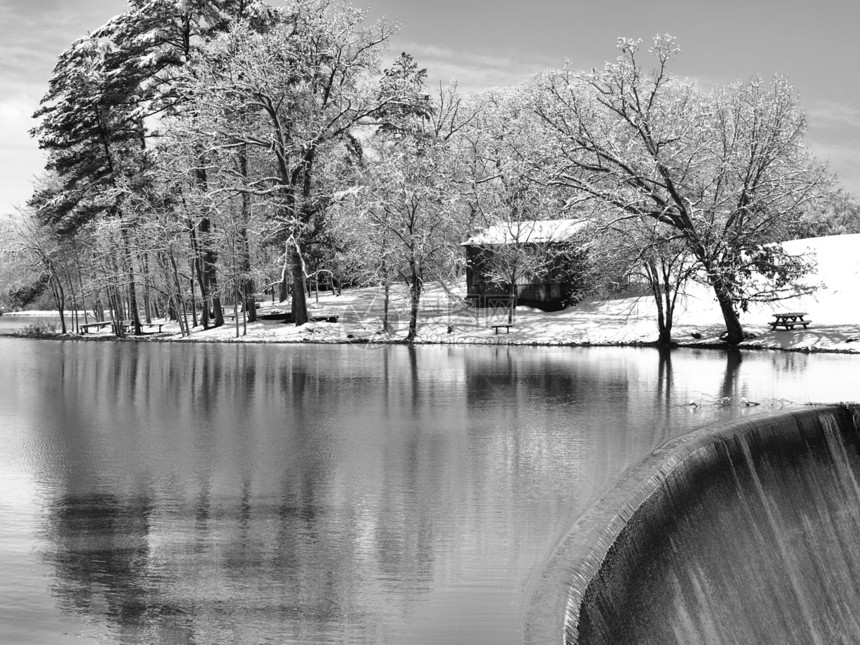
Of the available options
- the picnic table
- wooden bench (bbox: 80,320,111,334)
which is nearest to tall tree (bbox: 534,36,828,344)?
the picnic table

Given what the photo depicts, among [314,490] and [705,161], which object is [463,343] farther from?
[314,490]

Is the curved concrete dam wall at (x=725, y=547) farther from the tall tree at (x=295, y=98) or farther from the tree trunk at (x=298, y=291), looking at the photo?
the tree trunk at (x=298, y=291)

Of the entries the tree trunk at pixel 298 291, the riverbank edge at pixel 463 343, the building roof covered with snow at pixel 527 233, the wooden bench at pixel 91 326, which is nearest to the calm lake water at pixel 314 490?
the riverbank edge at pixel 463 343

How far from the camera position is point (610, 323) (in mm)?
39844

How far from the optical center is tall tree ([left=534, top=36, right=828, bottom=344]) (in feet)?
106

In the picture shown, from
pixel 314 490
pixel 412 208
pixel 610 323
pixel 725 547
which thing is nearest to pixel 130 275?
pixel 412 208

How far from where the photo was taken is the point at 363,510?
10.9 metres

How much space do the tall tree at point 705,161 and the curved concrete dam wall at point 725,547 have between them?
19030 millimetres

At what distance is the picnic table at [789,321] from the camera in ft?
110

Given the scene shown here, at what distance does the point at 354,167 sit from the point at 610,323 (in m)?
14.6

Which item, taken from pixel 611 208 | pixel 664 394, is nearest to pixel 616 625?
pixel 664 394

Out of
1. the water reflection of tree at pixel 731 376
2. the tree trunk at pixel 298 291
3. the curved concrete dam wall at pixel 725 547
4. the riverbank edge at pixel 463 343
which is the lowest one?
the curved concrete dam wall at pixel 725 547

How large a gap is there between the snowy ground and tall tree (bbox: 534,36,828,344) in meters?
2.92

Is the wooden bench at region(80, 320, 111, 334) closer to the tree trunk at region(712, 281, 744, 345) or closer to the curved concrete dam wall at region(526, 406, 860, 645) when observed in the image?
the tree trunk at region(712, 281, 744, 345)
